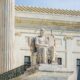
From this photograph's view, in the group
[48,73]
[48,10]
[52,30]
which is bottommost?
[48,73]

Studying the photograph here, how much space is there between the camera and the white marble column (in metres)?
24.1

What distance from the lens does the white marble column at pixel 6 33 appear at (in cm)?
2408

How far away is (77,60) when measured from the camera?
3700 centimetres

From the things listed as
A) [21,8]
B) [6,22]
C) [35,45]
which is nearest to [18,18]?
[21,8]

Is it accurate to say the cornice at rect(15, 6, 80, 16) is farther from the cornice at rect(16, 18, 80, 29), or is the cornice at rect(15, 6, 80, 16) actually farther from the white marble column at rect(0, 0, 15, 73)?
the white marble column at rect(0, 0, 15, 73)

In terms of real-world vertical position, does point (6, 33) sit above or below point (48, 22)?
below

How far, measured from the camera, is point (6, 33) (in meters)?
24.7

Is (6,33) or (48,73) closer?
(48,73)

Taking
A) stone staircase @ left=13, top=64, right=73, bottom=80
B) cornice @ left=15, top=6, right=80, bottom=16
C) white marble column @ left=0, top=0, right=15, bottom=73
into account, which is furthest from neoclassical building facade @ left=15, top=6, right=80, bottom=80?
stone staircase @ left=13, top=64, right=73, bottom=80

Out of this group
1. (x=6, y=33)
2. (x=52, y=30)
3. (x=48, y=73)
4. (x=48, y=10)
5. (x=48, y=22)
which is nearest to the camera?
(x=48, y=73)

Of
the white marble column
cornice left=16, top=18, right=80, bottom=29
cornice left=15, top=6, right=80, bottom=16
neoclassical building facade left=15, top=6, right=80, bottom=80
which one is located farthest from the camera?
cornice left=15, top=6, right=80, bottom=16

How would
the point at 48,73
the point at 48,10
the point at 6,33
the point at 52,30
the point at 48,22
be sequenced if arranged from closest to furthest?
1. the point at 48,73
2. the point at 6,33
3. the point at 52,30
4. the point at 48,22
5. the point at 48,10

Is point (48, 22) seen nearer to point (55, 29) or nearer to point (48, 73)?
point (55, 29)

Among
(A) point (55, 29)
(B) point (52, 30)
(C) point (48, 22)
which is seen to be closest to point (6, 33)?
(B) point (52, 30)
